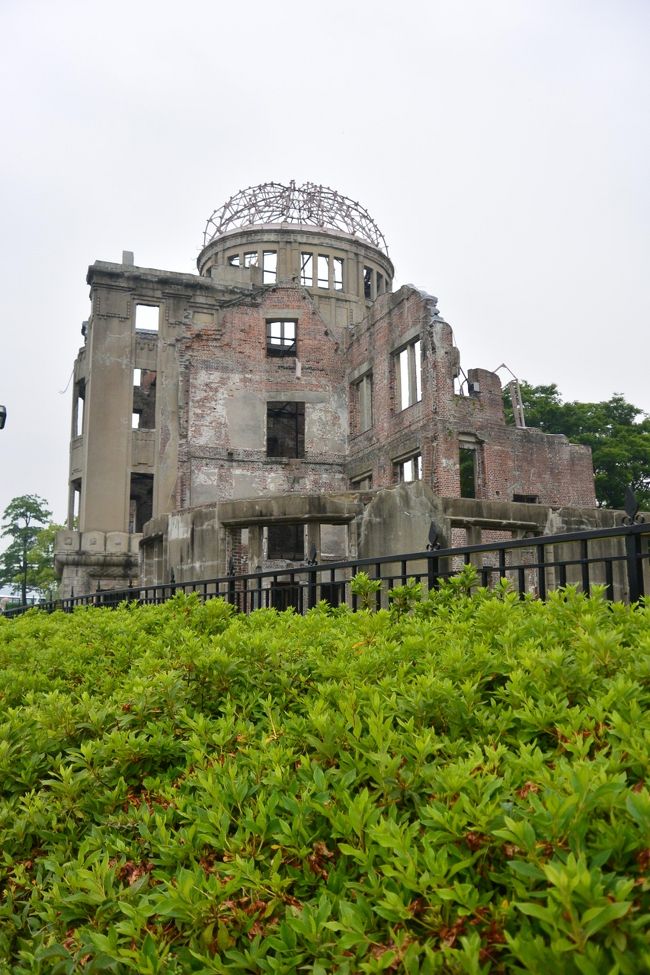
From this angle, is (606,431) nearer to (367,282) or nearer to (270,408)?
(367,282)

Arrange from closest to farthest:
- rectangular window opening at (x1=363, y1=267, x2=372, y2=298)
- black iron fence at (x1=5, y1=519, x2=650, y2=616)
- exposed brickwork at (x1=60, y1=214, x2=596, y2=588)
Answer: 1. black iron fence at (x1=5, y1=519, x2=650, y2=616)
2. exposed brickwork at (x1=60, y1=214, x2=596, y2=588)
3. rectangular window opening at (x1=363, y1=267, x2=372, y2=298)

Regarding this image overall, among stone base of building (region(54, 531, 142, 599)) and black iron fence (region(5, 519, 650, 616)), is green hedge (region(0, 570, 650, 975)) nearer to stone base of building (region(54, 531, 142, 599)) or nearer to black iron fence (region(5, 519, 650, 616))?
black iron fence (region(5, 519, 650, 616))

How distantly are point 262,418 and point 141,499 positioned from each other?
36.8 ft

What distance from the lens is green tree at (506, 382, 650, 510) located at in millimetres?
39281

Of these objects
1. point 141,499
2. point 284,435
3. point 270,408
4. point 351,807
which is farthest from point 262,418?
point 351,807

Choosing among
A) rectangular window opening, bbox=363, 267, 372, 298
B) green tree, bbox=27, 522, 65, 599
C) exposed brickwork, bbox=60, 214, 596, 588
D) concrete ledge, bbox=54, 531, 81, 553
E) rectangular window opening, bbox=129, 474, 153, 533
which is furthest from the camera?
green tree, bbox=27, 522, 65, 599

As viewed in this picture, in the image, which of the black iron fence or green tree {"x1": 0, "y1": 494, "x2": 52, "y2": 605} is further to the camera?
green tree {"x1": 0, "y1": 494, "x2": 52, "y2": 605}

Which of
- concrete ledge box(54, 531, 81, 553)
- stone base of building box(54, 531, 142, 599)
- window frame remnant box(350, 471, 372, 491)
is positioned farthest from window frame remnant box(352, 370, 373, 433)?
concrete ledge box(54, 531, 81, 553)

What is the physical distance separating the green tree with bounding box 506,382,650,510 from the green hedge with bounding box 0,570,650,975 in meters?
36.2

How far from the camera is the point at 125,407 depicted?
33219mm

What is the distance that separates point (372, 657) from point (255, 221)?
39454 millimetres

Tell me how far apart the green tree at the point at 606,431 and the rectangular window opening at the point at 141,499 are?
61.1ft

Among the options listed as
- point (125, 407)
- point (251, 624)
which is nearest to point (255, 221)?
point (125, 407)

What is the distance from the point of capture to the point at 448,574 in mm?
6633
